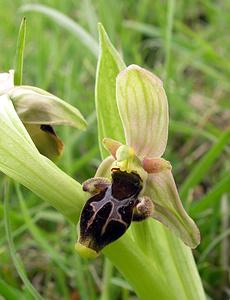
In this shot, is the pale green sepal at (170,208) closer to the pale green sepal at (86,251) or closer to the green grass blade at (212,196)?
the pale green sepal at (86,251)

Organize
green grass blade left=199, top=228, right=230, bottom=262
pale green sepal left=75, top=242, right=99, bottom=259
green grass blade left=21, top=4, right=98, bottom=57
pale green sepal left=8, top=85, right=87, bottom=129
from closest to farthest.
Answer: pale green sepal left=75, top=242, right=99, bottom=259 < pale green sepal left=8, top=85, right=87, bottom=129 < green grass blade left=199, top=228, right=230, bottom=262 < green grass blade left=21, top=4, right=98, bottom=57

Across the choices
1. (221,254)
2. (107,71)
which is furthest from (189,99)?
(107,71)

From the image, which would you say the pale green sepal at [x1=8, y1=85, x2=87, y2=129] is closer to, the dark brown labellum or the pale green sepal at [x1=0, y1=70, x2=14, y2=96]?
the pale green sepal at [x1=0, y1=70, x2=14, y2=96]

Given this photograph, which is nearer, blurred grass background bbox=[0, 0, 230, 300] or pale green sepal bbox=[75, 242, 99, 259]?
pale green sepal bbox=[75, 242, 99, 259]

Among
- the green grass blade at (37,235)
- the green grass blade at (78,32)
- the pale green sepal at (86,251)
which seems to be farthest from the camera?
the green grass blade at (78,32)

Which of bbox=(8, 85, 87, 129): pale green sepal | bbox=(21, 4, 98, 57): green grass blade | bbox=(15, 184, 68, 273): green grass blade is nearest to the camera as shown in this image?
bbox=(8, 85, 87, 129): pale green sepal

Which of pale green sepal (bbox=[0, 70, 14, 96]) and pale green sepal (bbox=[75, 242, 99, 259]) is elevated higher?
pale green sepal (bbox=[0, 70, 14, 96])

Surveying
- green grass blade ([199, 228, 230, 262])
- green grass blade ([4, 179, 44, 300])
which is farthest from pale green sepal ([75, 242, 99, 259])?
green grass blade ([199, 228, 230, 262])

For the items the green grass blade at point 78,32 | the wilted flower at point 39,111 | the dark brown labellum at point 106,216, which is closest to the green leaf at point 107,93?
the wilted flower at point 39,111
